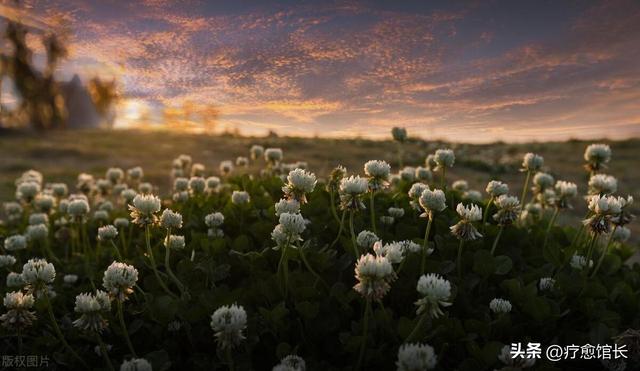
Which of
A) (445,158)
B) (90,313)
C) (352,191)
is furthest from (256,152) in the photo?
(90,313)

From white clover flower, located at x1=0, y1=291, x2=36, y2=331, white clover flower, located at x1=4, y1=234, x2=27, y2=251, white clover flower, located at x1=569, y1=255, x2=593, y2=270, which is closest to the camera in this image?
white clover flower, located at x1=0, y1=291, x2=36, y2=331

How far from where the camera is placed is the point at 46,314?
3.35 m

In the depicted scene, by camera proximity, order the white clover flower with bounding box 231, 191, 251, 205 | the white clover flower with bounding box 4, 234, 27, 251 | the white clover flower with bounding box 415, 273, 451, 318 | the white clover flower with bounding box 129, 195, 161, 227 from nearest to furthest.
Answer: the white clover flower with bounding box 415, 273, 451, 318 → the white clover flower with bounding box 129, 195, 161, 227 → the white clover flower with bounding box 231, 191, 251, 205 → the white clover flower with bounding box 4, 234, 27, 251

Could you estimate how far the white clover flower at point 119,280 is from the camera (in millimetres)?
2414

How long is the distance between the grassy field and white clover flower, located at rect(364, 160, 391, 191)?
25.4 ft

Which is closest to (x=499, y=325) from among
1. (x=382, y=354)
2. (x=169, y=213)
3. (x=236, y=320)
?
(x=382, y=354)

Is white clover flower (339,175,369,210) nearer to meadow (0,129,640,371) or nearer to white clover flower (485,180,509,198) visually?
meadow (0,129,640,371)

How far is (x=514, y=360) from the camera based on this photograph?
224 centimetres

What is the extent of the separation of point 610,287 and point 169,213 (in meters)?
3.25

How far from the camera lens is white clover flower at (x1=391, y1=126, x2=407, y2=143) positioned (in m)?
5.51

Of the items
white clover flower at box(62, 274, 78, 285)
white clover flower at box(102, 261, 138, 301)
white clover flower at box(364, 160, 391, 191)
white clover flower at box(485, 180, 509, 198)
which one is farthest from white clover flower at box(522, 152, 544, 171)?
white clover flower at box(62, 274, 78, 285)

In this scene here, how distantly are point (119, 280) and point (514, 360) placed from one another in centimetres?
188

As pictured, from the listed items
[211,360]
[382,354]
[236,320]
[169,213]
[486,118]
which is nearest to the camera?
[236,320]

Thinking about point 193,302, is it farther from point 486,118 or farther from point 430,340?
point 486,118
